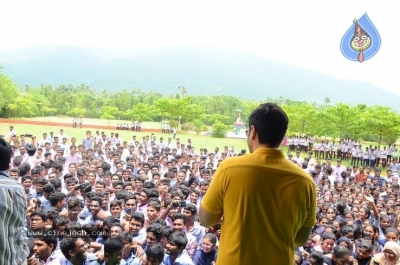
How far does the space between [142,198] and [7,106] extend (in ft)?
91.9

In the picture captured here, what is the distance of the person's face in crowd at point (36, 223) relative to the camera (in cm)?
330

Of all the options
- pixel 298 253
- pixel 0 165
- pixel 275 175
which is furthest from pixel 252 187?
pixel 298 253

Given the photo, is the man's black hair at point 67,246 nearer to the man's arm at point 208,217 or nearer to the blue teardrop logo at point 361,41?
the man's arm at point 208,217

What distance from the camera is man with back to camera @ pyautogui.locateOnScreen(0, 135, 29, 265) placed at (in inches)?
70.8

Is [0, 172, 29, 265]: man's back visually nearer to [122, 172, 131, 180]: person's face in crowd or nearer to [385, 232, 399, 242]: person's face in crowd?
[385, 232, 399, 242]: person's face in crowd

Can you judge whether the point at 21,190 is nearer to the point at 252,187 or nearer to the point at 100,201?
the point at 252,187

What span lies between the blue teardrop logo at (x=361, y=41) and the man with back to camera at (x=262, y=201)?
26.1 feet

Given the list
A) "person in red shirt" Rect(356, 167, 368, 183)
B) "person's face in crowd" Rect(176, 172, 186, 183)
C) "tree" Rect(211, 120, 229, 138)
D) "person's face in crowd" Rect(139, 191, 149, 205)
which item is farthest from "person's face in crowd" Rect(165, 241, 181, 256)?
"tree" Rect(211, 120, 229, 138)

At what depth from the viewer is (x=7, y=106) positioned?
2867 centimetres

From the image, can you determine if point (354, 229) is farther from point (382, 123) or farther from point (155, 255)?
point (382, 123)

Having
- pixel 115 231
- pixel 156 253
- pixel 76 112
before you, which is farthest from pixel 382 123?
pixel 76 112

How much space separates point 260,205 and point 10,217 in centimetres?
126

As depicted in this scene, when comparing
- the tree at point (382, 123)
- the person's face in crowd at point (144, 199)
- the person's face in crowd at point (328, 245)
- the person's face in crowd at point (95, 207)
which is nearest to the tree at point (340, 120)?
the tree at point (382, 123)

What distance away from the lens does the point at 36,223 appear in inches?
131
